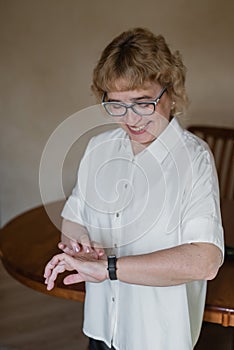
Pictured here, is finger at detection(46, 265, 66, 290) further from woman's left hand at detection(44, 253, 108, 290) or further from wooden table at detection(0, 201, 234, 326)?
wooden table at detection(0, 201, 234, 326)

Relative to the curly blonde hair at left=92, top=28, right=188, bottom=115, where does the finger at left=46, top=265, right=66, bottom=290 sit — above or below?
below

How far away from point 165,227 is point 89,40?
85.2 inches

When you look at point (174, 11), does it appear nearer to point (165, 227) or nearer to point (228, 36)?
point (228, 36)

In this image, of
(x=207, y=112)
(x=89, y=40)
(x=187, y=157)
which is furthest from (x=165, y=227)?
(x=89, y=40)

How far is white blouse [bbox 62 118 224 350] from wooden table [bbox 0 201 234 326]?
92 mm

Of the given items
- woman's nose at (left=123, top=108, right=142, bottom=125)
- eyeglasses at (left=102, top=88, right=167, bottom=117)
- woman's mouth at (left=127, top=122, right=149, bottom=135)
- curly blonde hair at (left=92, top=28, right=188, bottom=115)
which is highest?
curly blonde hair at (left=92, top=28, right=188, bottom=115)

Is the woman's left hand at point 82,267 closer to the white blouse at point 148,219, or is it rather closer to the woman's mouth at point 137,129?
the white blouse at point 148,219

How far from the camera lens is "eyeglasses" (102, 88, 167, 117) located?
1.38 m

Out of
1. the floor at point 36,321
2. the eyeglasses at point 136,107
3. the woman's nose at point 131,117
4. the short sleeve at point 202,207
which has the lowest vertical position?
the floor at point 36,321

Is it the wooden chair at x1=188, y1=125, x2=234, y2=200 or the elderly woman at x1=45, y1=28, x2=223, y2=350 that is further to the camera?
the wooden chair at x1=188, y1=125, x2=234, y2=200

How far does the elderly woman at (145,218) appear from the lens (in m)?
1.26

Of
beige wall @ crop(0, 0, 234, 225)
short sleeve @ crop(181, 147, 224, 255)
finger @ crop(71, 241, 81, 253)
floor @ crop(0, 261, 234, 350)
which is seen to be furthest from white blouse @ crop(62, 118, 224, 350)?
beige wall @ crop(0, 0, 234, 225)

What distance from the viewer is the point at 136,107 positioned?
138cm

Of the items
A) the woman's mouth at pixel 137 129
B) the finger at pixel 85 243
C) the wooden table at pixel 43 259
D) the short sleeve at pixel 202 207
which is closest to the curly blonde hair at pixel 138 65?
the woman's mouth at pixel 137 129
